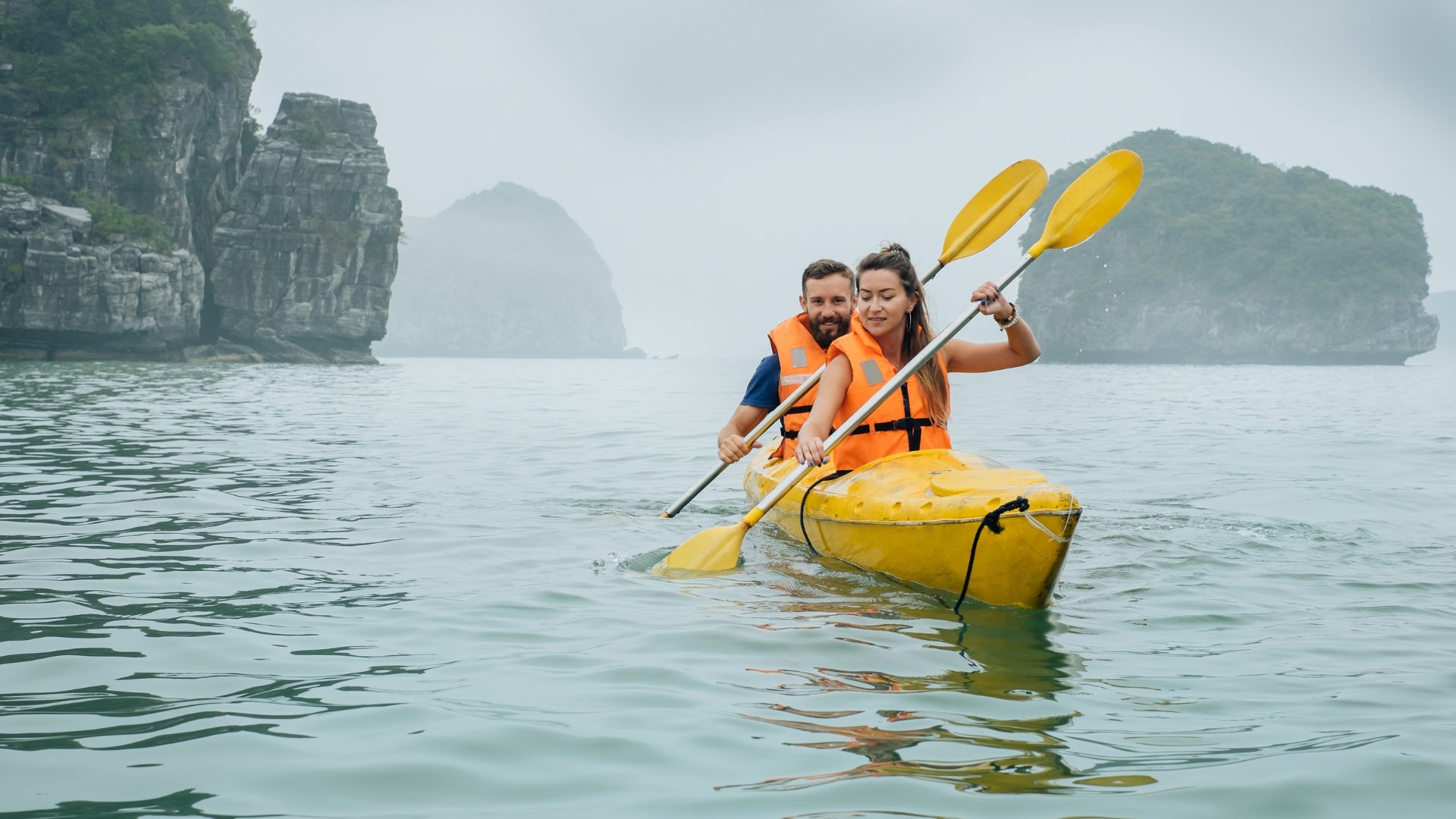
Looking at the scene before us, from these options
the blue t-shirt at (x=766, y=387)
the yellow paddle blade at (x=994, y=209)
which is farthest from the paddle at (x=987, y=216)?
the blue t-shirt at (x=766, y=387)

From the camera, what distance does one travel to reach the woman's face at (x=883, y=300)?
5414mm

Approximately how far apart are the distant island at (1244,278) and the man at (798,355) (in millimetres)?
88971

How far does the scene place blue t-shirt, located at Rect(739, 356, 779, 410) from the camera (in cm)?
699

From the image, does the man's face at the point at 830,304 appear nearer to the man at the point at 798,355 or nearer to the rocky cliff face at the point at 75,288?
the man at the point at 798,355

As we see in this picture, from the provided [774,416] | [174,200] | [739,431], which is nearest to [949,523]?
[774,416]

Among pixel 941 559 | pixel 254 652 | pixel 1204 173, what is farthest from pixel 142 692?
pixel 1204 173

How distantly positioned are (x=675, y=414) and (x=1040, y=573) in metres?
16.8

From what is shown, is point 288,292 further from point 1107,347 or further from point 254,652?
point 1107,347

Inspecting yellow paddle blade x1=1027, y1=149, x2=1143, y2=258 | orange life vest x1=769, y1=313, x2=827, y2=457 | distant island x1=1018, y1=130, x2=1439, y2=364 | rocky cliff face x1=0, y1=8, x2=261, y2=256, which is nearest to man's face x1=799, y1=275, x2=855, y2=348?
orange life vest x1=769, y1=313, x2=827, y2=457

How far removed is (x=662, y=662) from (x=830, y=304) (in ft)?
11.1

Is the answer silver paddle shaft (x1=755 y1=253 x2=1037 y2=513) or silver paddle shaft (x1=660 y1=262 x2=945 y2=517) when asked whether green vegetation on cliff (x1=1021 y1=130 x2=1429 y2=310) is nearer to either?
silver paddle shaft (x1=660 y1=262 x2=945 y2=517)

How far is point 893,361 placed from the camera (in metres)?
5.67

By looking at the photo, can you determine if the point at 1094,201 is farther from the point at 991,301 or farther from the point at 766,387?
the point at 766,387

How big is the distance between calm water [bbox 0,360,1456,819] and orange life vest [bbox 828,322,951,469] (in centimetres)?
71
